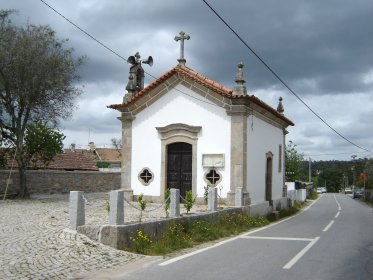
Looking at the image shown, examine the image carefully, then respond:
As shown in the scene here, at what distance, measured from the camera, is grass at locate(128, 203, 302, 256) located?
1040 cm

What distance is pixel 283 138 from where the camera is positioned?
26.7 m

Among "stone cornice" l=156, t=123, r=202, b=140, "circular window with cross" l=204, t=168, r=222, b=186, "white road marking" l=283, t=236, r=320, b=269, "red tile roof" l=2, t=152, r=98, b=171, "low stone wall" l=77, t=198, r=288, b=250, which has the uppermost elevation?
"stone cornice" l=156, t=123, r=202, b=140

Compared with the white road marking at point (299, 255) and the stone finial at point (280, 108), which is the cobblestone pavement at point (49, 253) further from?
the stone finial at point (280, 108)

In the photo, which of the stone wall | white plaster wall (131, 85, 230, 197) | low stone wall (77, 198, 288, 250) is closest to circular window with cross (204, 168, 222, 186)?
white plaster wall (131, 85, 230, 197)

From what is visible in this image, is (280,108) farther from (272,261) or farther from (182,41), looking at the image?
(272,261)

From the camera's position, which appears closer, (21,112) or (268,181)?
(21,112)

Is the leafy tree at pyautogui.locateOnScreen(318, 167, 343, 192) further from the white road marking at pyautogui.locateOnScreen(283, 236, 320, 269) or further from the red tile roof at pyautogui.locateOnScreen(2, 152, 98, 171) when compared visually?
the white road marking at pyautogui.locateOnScreen(283, 236, 320, 269)

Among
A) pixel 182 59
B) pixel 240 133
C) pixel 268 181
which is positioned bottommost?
pixel 268 181

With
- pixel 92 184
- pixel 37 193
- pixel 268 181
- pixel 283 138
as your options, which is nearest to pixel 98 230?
pixel 268 181

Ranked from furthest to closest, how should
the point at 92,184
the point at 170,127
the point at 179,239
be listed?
1. the point at 92,184
2. the point at 170,127
3. the point at 179,239

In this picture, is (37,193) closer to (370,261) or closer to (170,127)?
(170,127)

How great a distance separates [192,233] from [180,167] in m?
7.05

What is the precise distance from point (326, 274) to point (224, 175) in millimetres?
10382

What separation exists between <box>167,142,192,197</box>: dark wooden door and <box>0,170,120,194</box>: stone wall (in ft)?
27.3
